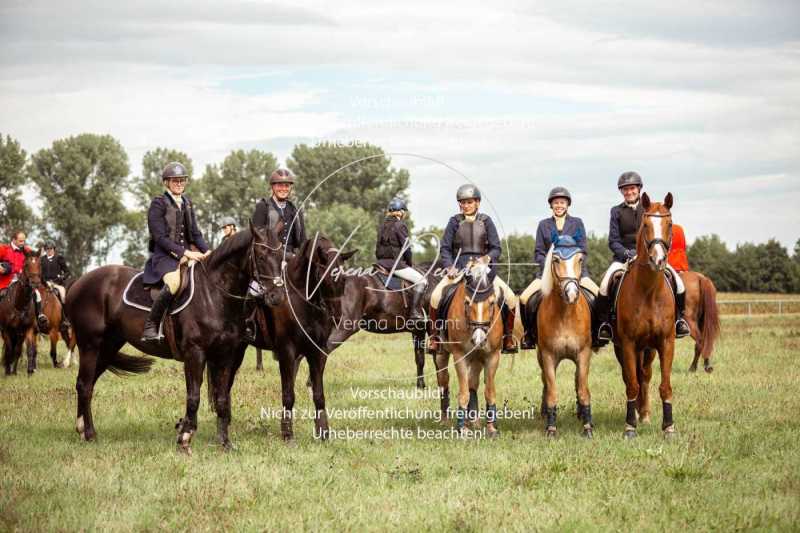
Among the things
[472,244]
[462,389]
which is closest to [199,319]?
[462,389]

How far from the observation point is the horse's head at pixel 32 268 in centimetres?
1920

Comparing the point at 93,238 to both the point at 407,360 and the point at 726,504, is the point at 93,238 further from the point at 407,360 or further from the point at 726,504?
the point at 726,504

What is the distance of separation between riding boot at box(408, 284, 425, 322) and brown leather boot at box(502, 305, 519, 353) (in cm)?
A: 453

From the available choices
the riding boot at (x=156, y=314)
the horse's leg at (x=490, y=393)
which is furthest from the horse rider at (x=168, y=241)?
the horse's leg at (x=490, y=393)

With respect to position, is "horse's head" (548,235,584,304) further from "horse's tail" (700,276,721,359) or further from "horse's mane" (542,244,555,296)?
→ "horse's tail" (700,276,721,359)

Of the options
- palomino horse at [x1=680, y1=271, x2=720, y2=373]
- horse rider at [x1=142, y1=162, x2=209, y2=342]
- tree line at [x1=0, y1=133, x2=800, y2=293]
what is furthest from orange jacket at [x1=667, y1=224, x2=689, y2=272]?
tree line at [x1=0, y1=133, x2=800, y2=293]

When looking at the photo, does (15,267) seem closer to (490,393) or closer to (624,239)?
(490,393)

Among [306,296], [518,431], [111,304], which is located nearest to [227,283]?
[306,296]

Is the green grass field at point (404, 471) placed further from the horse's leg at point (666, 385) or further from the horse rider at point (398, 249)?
the horse rider at point (398, 249)

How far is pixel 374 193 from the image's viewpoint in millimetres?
31062

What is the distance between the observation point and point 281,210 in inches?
461

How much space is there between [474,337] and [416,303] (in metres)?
5.80

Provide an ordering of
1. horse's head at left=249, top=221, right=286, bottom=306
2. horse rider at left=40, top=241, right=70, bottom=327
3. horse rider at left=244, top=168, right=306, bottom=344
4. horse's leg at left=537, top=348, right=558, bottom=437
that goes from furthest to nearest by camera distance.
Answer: horse rider at left=40, top=241, right=70, bottom=327
horse rider at left=244, top=168, right=306, bottom=344
horse's leg at left=537, top=348, right=558, bottom=437
horse's head at left=249, top=221, right=286, bottom=306

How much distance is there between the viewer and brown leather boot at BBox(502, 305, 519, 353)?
11789mm
